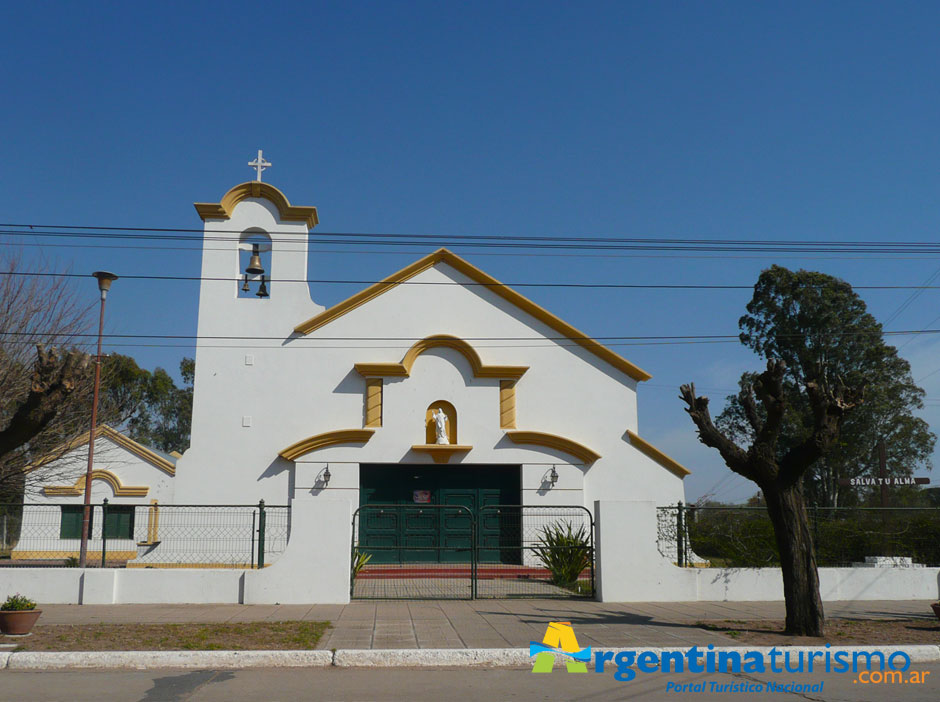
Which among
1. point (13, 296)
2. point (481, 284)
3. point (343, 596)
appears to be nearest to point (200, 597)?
A: point (343, 596)

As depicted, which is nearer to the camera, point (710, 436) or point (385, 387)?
point (710, 436)

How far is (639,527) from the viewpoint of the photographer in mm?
15625

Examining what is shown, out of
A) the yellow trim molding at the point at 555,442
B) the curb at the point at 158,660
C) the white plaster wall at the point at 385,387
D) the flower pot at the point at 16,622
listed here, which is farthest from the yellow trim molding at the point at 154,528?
the yellow trim molding at the point at 555,442

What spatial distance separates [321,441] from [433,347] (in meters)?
4.10

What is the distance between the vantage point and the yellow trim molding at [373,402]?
22778mm

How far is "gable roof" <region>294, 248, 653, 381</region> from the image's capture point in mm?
23500

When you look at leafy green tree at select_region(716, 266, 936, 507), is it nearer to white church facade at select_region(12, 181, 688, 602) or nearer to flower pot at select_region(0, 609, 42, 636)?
white church facade at select_region(12, 181, 688, 602)

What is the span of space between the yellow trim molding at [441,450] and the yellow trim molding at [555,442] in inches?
53.5

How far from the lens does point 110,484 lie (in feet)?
115

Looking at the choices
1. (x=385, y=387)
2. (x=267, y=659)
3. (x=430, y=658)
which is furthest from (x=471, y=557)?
(x=385, y=387)

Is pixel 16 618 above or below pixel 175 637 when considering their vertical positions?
above

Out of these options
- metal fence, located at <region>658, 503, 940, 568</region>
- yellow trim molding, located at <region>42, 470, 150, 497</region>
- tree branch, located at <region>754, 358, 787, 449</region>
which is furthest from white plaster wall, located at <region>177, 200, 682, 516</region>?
yellow trim molding, located at <region>42, 470, 150, 497</region>

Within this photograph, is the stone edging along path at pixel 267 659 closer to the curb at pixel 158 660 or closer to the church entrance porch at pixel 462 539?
the curb at pixel 158 660

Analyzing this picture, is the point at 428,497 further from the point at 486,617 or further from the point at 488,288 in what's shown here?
the point at 486,617
